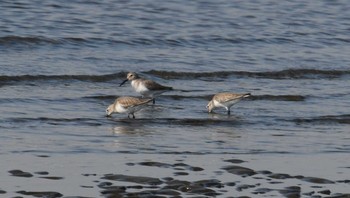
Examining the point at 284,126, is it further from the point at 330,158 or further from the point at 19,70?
the point at 19,70

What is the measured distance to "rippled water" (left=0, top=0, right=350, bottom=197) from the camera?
945 cm

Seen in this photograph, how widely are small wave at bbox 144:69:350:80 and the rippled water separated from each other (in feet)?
0.13

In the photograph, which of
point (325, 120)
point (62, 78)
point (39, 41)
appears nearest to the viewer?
point (325, 120)

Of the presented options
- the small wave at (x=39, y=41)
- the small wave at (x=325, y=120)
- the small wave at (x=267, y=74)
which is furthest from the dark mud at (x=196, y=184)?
the small wave at (x=39, y=41)

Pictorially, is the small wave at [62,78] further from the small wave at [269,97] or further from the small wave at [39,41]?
the small wave at [39,41]

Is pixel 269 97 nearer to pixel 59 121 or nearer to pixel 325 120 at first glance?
pixel 325 120

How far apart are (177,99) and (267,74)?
3.01m

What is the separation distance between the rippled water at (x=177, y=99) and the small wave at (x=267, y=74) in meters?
0.04

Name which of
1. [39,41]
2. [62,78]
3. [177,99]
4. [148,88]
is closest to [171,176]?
[177,99]

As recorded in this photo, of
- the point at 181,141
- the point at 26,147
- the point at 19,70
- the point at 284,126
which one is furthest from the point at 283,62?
the point at 26,147

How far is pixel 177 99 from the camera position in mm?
15766

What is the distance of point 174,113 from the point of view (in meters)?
14.5

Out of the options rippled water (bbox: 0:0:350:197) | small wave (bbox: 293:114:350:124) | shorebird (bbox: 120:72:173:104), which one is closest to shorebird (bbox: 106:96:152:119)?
rippled water (bbox: 0:0:350:197)

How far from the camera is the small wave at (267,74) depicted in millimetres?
17828
